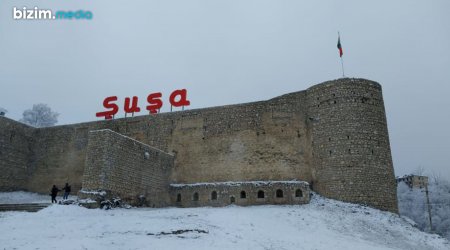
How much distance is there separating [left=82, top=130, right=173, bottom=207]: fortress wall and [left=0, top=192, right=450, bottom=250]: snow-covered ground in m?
1.99

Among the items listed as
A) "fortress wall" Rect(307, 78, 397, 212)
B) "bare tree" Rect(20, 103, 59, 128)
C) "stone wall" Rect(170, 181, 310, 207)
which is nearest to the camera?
"fortress wall" Rect(307, 78, 397, 212)

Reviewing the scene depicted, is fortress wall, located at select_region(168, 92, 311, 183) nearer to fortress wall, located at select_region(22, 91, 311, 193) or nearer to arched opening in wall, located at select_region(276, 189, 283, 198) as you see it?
fortress wall, located at select_region(22, 91, 311, 193)

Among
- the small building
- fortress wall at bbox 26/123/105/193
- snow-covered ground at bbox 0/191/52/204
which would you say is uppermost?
fortress wall at bbox 26/123/105/193

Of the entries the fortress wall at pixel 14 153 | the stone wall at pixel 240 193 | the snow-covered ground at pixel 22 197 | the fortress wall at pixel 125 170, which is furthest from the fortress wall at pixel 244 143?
the fortress wall at pixel 14 153

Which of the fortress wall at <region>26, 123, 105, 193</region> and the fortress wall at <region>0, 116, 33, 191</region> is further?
the fortress wall at <region>26, 123, 105, 193</region>

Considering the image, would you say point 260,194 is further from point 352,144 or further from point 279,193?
point 352,144

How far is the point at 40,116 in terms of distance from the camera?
2003 inches

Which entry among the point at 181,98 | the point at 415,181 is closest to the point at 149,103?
the point at 181,98

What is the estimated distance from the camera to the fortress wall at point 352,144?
71.6ft

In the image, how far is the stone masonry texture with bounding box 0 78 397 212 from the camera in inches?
877

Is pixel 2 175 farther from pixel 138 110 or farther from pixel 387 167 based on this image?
pixel 387 167

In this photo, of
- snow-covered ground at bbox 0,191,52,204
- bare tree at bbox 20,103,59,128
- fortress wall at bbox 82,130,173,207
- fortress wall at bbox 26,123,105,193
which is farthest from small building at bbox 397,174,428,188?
bare tree at bbox 20,103,59,128

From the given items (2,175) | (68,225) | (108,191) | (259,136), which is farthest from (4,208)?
(259,136)

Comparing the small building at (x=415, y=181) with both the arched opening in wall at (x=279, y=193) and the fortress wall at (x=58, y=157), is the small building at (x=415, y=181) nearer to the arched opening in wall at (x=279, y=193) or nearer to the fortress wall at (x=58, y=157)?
the arched opening in wall at (x=279, y=193)
